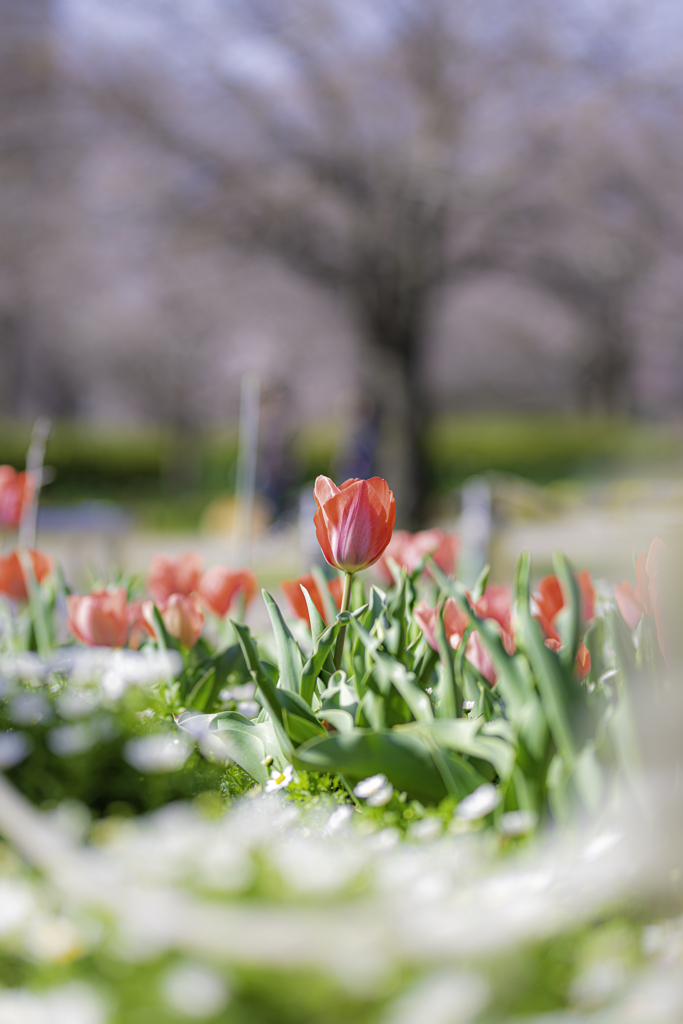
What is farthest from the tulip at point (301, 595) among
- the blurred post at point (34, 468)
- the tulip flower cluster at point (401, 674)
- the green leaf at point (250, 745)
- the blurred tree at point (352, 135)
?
the blurred tree at point (352, 135)

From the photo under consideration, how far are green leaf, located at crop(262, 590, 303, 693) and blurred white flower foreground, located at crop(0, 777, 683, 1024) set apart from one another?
34 centimetres

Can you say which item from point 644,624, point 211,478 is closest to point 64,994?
point 644,624

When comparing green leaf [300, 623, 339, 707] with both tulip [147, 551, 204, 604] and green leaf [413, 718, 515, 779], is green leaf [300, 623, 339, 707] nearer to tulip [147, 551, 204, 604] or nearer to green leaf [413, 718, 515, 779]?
green leaf [413, 718, 515, 779]

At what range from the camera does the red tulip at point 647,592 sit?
47.8 inches

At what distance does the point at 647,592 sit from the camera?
1.39m

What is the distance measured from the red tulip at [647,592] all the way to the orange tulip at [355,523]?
0.39 m

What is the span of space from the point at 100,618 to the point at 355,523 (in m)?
0.57

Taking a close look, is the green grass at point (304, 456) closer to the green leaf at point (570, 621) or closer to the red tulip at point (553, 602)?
the red tulip at point (553, 602)

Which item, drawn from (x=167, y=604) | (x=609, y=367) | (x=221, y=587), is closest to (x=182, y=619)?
(x=167, y=604)

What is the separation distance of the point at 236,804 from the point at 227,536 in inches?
320

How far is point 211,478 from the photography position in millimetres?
21266

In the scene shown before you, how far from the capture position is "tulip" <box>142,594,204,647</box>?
5.72 ft

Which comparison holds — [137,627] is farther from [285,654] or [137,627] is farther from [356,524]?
[356,524]

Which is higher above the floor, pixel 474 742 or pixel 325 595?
pixel 325 595
